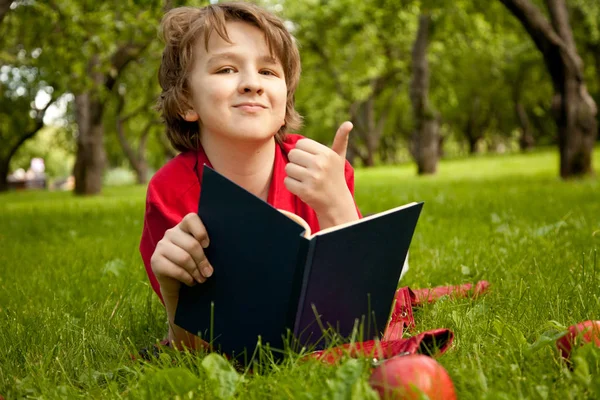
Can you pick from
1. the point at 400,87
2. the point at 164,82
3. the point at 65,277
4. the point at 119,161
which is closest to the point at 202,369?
the point at 164,82

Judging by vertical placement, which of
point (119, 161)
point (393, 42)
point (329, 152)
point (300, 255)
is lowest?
point (119, 161)

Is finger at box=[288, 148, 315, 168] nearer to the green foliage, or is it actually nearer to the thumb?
the thumb

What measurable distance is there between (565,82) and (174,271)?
9.25 metres

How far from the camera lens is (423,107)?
1767 centimetres

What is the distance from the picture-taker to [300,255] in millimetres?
1802

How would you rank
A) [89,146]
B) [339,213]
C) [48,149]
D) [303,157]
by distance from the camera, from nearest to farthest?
[303,157] < [339,213] < [89,146] < [48,149]

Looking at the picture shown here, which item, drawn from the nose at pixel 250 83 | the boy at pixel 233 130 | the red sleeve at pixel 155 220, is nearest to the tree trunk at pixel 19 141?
the boy at pixel 233 130

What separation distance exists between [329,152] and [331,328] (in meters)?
0.59

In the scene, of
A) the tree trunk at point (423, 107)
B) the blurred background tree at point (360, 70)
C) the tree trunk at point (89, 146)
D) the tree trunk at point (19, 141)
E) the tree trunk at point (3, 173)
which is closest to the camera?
the blurred background tree at point (360, 70)

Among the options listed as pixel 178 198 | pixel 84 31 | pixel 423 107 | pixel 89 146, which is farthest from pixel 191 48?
pixel 423 107

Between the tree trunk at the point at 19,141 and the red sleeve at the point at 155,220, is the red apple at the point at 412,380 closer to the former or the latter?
the red sleeve at the point at 155,220

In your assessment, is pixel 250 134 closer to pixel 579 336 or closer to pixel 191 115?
pixel 191 115

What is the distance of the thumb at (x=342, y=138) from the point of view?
2.03 metres

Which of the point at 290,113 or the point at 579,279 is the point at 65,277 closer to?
the point at 290,113
